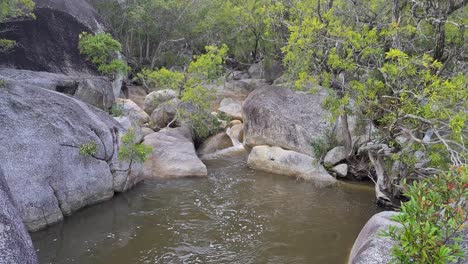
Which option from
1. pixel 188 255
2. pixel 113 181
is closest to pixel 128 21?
pixel 113 181

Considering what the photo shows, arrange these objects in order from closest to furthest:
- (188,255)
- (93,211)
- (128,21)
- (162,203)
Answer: (188,255)
(93,211)
(162,203)
(128,21)

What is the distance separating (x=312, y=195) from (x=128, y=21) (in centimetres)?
2099

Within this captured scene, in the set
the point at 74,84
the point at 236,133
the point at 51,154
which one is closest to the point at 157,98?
the point at 236,133

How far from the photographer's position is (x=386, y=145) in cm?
1406

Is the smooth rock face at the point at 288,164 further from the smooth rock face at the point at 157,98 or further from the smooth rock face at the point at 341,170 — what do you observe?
the smooth rock face at the point at 157,98

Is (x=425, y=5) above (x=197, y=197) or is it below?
above

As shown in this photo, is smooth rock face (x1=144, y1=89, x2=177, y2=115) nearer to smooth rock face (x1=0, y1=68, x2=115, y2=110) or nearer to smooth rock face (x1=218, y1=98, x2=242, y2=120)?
smooth rock face (x1=218, y1=98, x2=242, y2=120)

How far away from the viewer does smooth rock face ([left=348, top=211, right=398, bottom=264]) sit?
332 inches

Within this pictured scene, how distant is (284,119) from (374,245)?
11.6 metres

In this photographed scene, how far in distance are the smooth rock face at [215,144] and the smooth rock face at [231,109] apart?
164 inches

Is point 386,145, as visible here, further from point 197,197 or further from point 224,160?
point 224,160

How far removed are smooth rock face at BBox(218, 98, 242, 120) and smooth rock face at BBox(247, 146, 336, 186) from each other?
716 cm

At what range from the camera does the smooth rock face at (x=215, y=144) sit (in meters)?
21.4

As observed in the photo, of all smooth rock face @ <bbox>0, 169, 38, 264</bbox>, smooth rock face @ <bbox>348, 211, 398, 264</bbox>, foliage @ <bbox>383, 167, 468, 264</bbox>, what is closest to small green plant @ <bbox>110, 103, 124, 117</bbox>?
smooth rock face @ <bbox>0, 169, 38, 264</bbox>
